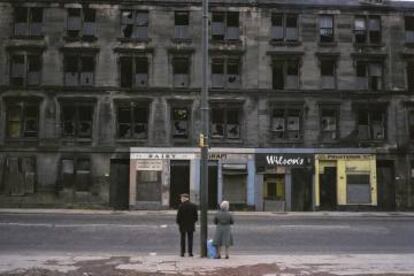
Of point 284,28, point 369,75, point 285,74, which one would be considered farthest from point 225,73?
point 369,75

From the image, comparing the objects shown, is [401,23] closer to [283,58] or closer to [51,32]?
[283,58]

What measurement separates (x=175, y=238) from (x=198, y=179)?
1777 centimetres

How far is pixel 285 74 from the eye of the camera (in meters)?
38.7

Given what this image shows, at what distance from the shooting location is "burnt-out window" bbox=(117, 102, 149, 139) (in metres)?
37.7

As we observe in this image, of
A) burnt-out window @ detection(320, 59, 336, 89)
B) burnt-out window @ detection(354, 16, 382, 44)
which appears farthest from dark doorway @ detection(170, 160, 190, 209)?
burnt-out window @ detection(354, 16, 382, 44)

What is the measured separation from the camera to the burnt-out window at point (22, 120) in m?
37.5

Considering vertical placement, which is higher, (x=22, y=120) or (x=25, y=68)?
(x=25, y=68)

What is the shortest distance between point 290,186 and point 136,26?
14.8 meters

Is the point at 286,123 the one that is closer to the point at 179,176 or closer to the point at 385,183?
the point at 385,183

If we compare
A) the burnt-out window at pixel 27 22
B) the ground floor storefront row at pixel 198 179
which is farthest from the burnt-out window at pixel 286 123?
the burnt-out window at pixel 27 22

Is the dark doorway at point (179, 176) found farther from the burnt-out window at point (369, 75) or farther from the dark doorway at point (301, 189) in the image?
the burnt-out window at point (369, 75)

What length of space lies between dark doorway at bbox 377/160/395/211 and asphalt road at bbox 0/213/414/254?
13.7m

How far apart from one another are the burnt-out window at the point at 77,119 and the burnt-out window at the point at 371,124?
59.0 ft

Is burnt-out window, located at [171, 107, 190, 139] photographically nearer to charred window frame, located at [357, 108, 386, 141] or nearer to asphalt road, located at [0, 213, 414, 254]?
charred window frame, located at [357, 108, 386, 141]
